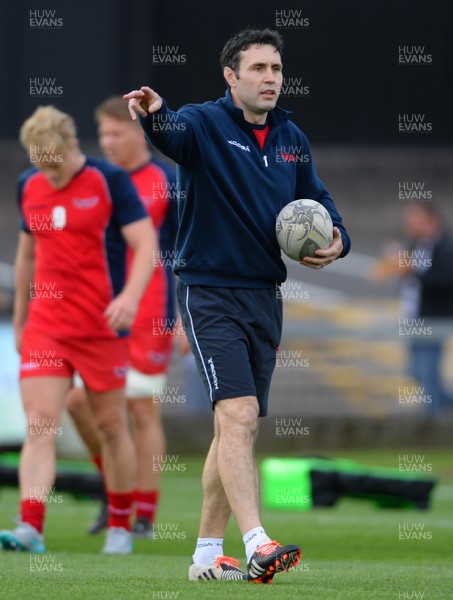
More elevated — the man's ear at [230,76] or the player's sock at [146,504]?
the man's ear at [230,76]

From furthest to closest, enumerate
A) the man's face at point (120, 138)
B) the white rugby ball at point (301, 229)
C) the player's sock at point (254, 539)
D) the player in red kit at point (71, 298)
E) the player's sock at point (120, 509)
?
the man's face at point (120, 138) → the player's sock at point (120, 509) → the player in red kit at point (71, 298) → the white rugby ball at point (301, 229) → the player's sock at point (254, 539)

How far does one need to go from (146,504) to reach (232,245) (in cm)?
320

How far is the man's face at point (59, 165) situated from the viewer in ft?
25.7

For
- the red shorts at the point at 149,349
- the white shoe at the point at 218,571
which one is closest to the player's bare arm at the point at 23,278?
the red shorts at the point at 149,349

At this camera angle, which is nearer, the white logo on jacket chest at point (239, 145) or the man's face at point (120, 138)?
the white logo on jacket chest at point (239, 145)

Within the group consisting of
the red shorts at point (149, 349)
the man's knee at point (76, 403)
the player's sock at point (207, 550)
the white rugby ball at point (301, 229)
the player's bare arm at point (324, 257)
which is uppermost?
the white rugby ball at point (301, 229)

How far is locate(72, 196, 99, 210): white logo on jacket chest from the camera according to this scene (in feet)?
26.1

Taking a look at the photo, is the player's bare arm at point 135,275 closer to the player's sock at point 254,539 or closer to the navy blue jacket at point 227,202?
the navy blue jacket at point 227,202

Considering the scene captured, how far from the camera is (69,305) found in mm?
7949

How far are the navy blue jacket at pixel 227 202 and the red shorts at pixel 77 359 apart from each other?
176cm

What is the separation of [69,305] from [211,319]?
6.60 ft

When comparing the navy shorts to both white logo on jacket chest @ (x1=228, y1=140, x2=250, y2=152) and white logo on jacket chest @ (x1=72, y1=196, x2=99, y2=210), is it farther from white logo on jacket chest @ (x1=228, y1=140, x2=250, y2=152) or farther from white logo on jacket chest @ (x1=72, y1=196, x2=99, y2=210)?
white logo on jacket chest @ (x1=72, y1=196, x2=99, y2=210)

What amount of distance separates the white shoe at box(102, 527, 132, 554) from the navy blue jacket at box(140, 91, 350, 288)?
2.26 meters

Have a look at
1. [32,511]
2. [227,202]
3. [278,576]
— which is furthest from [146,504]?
[227,202]
